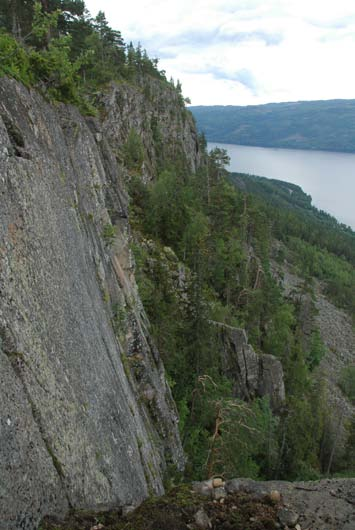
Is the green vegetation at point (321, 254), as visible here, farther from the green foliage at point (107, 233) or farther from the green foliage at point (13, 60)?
the green foliage at point (13, 60)

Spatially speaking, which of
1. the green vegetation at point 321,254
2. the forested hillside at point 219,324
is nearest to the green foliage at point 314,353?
the forested hillside at point 219,324

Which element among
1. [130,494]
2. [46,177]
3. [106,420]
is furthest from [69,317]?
[130,494]

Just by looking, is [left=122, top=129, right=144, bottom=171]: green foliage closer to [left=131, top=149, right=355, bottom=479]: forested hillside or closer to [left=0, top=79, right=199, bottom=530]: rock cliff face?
[left=131, top=149, right=355, bottom=479]: forested hillside

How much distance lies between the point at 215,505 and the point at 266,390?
3014 cm

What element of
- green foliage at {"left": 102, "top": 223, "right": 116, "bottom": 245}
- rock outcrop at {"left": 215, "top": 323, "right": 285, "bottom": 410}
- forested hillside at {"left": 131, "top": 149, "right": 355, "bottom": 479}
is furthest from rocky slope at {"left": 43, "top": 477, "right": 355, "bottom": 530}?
rock outcrop at {"left": 215, "top": 323, "right": 285, "bottom": 410}

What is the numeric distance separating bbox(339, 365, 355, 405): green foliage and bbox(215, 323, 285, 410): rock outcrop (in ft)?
67.5

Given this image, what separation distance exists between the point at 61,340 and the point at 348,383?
177 ft

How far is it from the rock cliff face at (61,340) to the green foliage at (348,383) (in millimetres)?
45121

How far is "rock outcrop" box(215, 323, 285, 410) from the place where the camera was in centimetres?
3206

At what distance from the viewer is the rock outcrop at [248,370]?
32062 millimetres

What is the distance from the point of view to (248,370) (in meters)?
33.5

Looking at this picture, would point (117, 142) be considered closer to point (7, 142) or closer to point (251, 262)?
point (251, 262)

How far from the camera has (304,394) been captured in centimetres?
4100

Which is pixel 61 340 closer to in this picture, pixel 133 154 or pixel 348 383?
pixel 133 154
